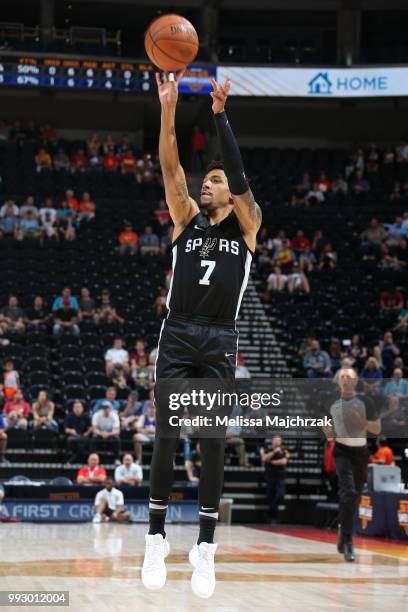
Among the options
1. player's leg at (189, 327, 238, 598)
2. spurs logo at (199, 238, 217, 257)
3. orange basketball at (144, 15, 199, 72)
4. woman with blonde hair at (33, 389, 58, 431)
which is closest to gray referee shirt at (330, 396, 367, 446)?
player's leg at (189, 327, 238, 598)

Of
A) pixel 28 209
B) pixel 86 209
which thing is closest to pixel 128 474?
pixel 28 209

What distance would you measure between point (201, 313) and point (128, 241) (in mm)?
19041

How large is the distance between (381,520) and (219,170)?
11.3m

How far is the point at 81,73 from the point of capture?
28.7 meters

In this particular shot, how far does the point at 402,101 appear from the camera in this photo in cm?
3209

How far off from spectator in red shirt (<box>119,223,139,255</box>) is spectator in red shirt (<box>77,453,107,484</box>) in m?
8.04

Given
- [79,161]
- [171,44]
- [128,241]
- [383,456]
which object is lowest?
[383,456]

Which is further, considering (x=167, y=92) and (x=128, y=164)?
(x=128, y=164)

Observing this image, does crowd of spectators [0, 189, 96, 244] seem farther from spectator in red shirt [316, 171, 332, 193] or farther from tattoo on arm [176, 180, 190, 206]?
tattoo on arm [176, 180, 190, 206]

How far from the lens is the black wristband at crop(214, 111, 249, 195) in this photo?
21.1 ft

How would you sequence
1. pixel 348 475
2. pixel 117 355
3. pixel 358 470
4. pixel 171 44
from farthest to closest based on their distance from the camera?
pixel 117 355, pixel 358 470, pixel 348 475, pixel 171 44

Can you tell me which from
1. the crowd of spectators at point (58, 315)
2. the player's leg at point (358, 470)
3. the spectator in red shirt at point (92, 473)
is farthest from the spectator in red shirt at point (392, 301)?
the player's leg at point (358, 470)

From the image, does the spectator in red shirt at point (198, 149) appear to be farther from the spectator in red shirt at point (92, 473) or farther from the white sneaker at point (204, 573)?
the white sneaker at point (204, 573)

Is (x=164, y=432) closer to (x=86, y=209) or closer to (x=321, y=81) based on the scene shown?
(x=86, y=209)
